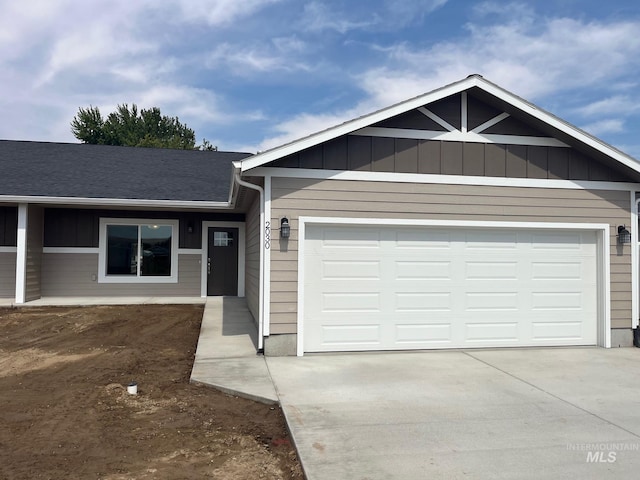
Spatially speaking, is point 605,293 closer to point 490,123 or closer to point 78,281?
point 490,123

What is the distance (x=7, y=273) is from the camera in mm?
11688

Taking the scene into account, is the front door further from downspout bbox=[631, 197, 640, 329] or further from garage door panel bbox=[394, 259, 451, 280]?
downspout bbox=[631, 197, 640, 329]

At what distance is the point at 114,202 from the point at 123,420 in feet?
26.7

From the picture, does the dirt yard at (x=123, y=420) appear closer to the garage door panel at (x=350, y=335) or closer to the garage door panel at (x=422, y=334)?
the garage door panel at (x=350, y=335)

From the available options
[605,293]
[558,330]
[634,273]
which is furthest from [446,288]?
[634,273]

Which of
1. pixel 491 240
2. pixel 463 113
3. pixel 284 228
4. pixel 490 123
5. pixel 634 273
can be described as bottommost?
pixel 634 273

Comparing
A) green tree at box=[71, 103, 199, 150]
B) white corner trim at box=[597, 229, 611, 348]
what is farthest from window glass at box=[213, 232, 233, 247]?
green tree at box=[71, 103, 199, 150]

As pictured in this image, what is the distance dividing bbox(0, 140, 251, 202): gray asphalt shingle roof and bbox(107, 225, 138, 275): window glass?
1.24 metres

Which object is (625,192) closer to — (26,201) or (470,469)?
(470,469)

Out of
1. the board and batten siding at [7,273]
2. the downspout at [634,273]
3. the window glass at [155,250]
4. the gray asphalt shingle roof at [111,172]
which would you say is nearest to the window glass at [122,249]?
the window glass at [155,250]

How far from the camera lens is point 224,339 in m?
7.64

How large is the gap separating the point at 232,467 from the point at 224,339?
4492 millimetres

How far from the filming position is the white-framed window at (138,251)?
12.3 meters

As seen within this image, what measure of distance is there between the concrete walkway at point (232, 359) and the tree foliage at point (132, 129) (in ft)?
96.3
